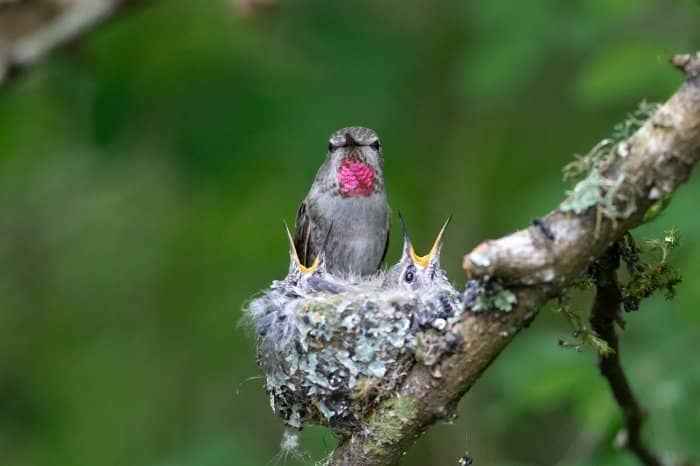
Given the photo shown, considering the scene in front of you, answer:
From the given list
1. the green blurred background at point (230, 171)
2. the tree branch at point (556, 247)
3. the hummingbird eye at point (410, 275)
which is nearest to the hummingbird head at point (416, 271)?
the hummingbird eye at point (410, 275)

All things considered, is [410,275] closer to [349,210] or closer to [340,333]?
[340,333]

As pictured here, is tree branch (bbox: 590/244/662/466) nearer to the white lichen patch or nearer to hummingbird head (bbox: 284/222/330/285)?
the white lichen patch

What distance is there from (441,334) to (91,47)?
4.48m

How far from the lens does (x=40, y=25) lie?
6074mm

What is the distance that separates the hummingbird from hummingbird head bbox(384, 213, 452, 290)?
0.57 meters

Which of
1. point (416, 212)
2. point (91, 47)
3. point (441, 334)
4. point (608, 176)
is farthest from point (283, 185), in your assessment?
point (608, 176)

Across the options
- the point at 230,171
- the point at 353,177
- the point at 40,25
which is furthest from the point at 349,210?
the point at 40,25

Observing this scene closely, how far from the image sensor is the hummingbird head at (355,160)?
486 centimetres

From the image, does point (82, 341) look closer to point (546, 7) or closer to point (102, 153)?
point (102, 153)

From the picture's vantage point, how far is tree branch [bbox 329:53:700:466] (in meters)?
2.13

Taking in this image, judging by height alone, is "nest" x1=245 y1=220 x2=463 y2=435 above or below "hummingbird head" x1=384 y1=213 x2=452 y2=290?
below

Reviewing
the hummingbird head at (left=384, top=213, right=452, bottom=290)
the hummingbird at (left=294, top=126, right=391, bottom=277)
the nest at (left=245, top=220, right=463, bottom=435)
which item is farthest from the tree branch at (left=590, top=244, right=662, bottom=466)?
the hummingbird at (left=294, top=126, right=391, bottom=277)

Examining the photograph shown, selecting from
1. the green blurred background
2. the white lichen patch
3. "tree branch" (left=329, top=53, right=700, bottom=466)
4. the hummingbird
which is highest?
the green blurred background

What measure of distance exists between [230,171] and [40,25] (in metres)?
1.28
